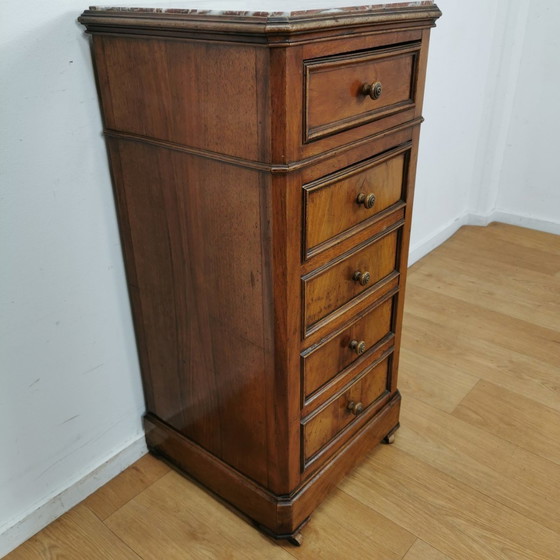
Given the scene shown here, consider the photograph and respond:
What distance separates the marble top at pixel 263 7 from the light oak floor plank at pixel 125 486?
979 millimetres

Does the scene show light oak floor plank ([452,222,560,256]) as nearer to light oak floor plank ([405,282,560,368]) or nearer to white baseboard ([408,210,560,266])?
white baseboard ([408,210,560,266])

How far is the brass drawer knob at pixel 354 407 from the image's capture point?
122cm

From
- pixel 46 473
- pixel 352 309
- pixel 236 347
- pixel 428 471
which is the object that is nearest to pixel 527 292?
pixel 428 471

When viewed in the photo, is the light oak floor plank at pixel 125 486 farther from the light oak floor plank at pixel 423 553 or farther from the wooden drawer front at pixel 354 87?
the wooden drawer front at pixel 354 87

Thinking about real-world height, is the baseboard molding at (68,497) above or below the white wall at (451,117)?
below

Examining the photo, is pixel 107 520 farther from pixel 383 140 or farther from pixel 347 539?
pixel 383 140

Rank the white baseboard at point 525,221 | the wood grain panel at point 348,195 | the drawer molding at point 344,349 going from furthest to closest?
the white baseboard at point 525,221 < the drawer molding at point 344,349 < the wood grain panel at point 348,195

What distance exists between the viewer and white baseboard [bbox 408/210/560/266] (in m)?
2.40

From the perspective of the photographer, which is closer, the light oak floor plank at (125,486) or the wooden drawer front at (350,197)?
the wooden drawer front at (350,197)

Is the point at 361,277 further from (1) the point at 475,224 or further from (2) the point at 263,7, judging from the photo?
(1) the point at 475,224

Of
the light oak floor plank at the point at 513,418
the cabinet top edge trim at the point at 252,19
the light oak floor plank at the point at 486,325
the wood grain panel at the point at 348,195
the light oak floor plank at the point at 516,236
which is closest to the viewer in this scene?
the cabinet top edge trim at the point at 252,19

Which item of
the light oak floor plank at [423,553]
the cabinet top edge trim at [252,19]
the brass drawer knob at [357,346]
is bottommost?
the light oak floor plank at [423,553]

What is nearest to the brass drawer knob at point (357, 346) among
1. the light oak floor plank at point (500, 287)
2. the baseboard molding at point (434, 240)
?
the light oak floor plank at point (500, 287)

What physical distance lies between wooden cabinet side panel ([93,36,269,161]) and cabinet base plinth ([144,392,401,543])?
677 mm
